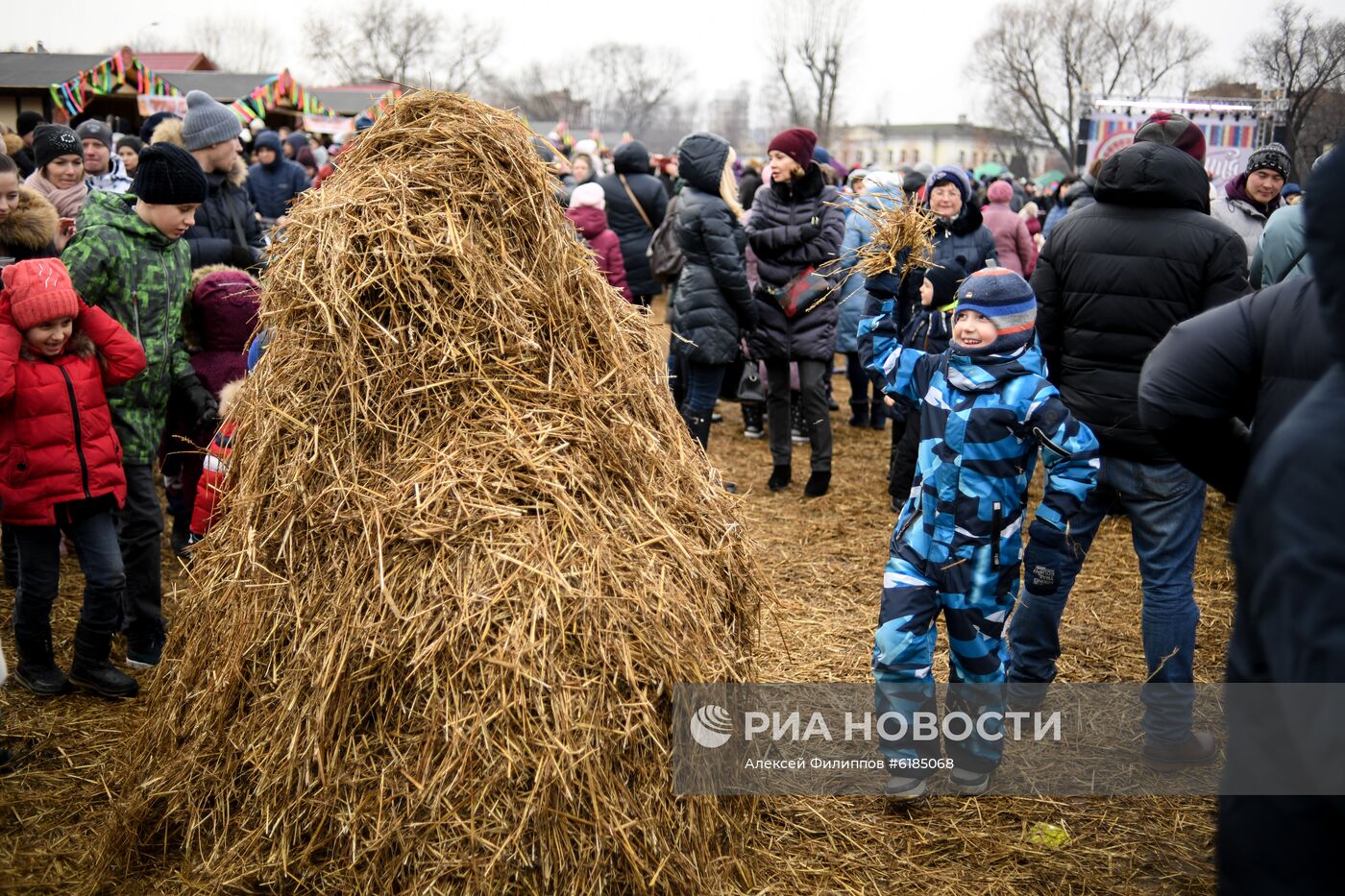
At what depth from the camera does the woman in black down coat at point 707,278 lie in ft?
22.8

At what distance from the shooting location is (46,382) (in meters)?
4.11

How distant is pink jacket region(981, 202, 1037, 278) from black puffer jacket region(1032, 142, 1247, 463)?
4902 millimetres

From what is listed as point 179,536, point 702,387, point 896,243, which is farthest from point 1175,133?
point 179,536

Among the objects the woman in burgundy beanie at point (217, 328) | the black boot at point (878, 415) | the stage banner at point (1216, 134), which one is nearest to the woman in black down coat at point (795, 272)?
the black boot at point (878, 415)

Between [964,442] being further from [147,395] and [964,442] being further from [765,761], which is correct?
[147,395]

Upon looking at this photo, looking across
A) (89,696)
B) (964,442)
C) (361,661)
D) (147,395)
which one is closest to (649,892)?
(361,661)

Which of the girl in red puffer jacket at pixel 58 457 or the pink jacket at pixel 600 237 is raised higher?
the pink jacket at pixel 600 237

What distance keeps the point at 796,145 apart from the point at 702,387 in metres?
1.75

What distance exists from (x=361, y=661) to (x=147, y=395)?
262 cm

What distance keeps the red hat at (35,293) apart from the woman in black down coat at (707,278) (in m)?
3.75

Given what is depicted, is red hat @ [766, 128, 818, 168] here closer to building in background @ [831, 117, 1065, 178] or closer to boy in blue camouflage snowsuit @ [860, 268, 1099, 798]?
boy in blue camouflage snowsuit @ [860, 268, 1099, 798]

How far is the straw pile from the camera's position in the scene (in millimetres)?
2660

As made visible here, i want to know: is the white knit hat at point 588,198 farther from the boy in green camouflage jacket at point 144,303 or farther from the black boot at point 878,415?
the boy in green camouflage jacket at point 144,303

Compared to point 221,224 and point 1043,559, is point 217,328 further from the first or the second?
point 1043,559
